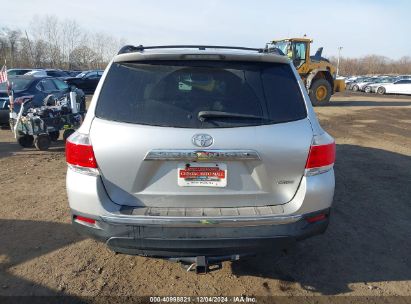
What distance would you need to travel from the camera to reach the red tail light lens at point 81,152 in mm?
2674

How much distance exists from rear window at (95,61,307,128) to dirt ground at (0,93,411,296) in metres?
1.47

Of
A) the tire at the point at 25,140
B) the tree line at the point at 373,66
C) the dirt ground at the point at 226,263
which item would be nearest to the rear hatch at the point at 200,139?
the dirt ground at the point at 226,263

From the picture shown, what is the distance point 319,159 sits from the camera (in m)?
2.75

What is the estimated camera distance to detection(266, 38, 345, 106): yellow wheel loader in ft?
62.8

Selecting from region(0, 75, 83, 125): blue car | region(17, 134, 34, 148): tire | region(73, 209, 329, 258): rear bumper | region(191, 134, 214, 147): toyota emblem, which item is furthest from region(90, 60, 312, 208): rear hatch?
Answer: region(0, 75, 83, 125): blue car

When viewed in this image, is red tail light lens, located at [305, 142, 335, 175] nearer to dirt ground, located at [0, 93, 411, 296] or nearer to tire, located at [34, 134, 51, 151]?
dirt ground, located at [0, 93, 411, 296]

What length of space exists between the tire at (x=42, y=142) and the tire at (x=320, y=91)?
14959 mm

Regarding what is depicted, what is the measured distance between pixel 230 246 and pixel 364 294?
1.35 m

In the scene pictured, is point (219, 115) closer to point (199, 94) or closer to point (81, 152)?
point (199, 94)

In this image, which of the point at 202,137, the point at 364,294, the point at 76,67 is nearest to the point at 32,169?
the point at 202,137

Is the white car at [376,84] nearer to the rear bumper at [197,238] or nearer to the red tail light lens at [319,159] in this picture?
the red tail light lens at [319,159]

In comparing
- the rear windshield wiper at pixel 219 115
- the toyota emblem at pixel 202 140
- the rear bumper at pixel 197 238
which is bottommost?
the rear bumper at pixel 197 238

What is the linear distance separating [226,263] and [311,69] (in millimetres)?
18020

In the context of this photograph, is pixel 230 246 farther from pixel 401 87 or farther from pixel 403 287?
pixel 401 87
